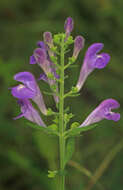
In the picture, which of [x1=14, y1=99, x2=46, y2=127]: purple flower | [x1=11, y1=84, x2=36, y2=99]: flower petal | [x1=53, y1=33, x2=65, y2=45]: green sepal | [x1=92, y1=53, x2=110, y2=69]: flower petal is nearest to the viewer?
[x1=11, y1=84, x2=36, y2=99]: flower petal

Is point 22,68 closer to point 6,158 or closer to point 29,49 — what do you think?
point 29,49

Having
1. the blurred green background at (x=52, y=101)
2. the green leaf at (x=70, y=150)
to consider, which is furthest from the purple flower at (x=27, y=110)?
the blurred green background at (x=52, y=101)

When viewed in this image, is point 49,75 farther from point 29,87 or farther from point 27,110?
point 27,110

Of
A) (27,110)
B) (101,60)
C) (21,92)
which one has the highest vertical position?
(101,60)

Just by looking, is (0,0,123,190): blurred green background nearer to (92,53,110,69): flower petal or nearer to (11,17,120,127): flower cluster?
(11,17,120,127): flower cluster

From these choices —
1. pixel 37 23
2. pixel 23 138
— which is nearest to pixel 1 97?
pixel 23 138

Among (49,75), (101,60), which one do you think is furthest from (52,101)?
(49,75)

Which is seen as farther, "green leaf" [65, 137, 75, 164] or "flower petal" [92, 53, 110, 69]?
"flower petal" [92, 53, 110, 69]

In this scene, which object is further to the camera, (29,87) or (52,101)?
(52,101)

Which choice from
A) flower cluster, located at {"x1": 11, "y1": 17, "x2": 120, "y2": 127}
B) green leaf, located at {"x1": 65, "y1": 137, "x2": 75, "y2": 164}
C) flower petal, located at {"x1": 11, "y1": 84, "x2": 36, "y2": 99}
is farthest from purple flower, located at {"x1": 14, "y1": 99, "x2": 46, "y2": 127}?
green leaf, located at {"x1": 65, "y1": 137, "x2": 75, "y2": 164}
